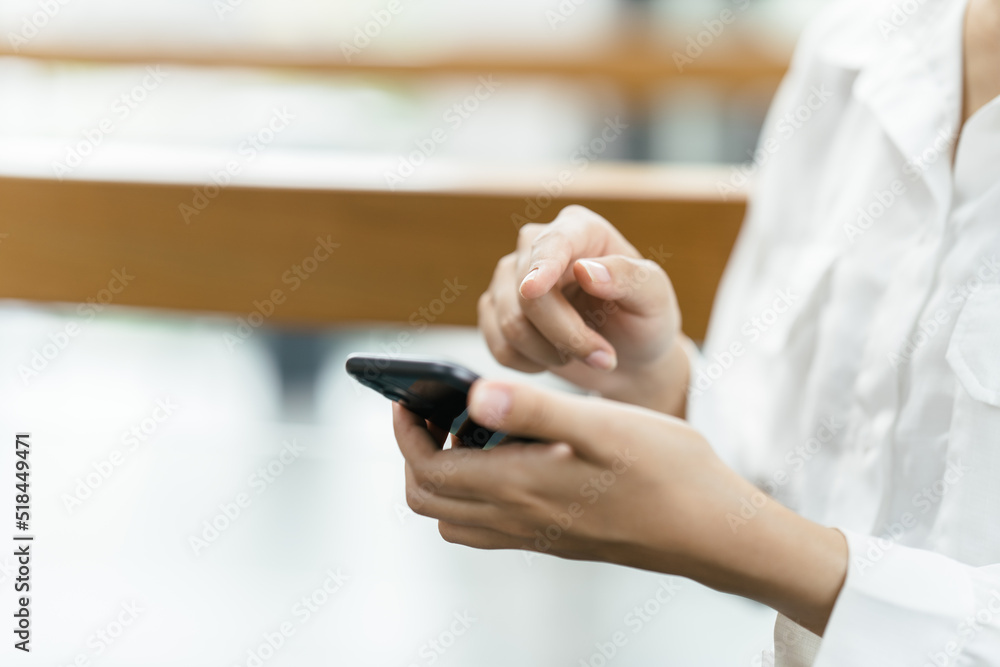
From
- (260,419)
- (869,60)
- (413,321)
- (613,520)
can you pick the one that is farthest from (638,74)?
(613,520)

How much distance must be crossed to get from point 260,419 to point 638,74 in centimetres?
69

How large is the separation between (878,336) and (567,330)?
10.4 inches

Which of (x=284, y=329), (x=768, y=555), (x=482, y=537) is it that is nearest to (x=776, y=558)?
(x=768, y=555)

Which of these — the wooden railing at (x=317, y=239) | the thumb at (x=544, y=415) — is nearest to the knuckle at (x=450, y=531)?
the thumb at (x=544, y=415)

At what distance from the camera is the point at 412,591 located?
690 millimetres

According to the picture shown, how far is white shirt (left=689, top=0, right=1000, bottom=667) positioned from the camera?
17.3 inches

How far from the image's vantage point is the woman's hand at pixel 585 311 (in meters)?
0.50

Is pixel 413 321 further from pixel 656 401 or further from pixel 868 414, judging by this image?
pixel 868 414

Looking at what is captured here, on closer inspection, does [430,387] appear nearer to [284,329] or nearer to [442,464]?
[442,464]

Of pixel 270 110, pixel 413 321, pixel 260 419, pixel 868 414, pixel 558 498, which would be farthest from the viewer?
pixel 270 110

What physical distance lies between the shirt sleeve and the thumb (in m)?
0.18

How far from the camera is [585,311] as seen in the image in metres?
0.60

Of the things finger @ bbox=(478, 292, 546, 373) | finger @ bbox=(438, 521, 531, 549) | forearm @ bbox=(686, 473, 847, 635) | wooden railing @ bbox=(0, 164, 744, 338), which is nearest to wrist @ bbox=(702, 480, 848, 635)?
forearm @ bbox=(686, 473, 847, 635)

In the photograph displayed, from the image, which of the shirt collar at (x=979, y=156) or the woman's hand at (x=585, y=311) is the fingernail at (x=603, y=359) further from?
the shirt collar at (x=979, y=156)
